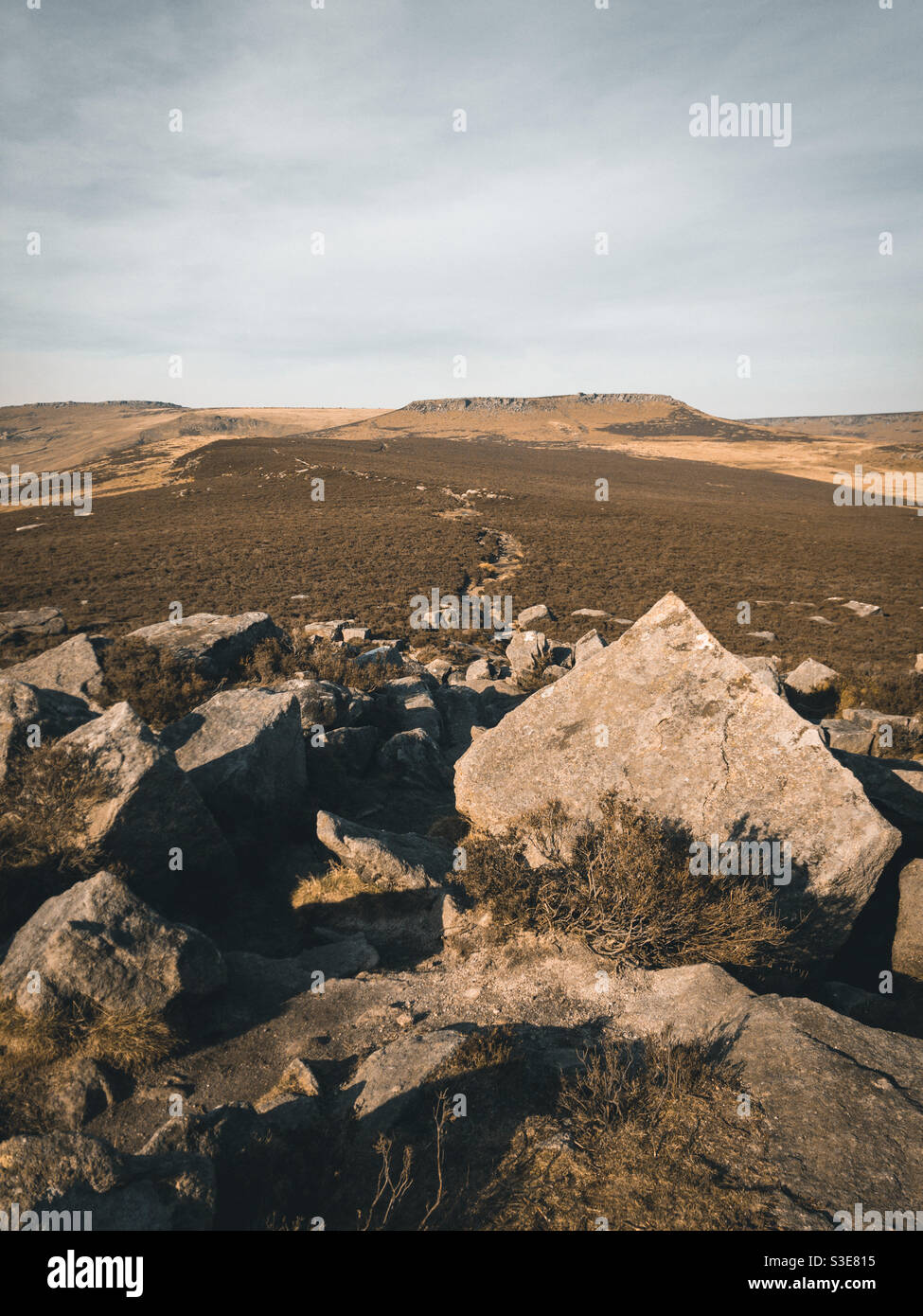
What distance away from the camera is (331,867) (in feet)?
26.8

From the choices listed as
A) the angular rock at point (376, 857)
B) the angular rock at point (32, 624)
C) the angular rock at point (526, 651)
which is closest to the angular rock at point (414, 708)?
the angular rock at point (376, 857)

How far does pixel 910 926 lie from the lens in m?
7.23

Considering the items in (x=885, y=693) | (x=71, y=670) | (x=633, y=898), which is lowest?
(x=633, y=898)

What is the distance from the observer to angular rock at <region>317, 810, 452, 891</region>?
7824 mm

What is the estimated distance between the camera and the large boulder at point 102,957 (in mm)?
5297

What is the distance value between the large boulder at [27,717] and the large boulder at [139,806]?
2.59 ft

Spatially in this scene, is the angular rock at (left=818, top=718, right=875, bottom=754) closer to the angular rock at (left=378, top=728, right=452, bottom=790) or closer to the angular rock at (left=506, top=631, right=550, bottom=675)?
the angular rock at (left=378, top=728, right=452, bottom=790)

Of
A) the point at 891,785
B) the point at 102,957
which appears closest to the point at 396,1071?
the point at 102,957

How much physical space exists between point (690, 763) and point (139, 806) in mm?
6372

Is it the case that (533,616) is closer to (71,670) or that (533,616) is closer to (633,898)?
(71,670)

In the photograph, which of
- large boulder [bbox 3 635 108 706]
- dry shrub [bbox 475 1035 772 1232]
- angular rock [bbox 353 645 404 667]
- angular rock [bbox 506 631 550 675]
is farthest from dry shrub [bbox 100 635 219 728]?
angular rock [bbox 506 631 550 675]

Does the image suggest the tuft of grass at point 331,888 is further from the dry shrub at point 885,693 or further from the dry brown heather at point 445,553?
the dry brown heather at point 445,553

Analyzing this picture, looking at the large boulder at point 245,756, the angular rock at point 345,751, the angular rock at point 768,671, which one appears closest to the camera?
the large boulder at point 245,756
